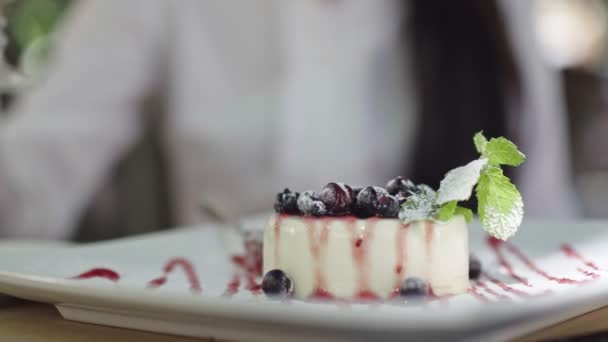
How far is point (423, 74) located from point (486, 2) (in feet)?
0.85

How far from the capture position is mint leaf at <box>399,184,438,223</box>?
78 cm

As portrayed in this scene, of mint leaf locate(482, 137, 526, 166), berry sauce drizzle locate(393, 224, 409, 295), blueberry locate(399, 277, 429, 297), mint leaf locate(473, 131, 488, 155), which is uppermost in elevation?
mint leaf locate(473, 131, 488, 155)

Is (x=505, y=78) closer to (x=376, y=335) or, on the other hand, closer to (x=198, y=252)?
(x=198, y=252)

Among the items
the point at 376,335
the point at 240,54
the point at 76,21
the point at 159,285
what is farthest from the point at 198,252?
the point at 76,21

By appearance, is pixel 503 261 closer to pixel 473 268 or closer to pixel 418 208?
pixel 473 268

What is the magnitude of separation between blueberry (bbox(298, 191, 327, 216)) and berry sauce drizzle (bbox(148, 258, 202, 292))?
0.55 ft

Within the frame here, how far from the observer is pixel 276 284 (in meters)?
0.79

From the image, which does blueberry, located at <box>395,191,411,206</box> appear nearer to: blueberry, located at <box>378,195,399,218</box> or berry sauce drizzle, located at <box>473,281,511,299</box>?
blueberry, located at <box>378,195,399,218</box>

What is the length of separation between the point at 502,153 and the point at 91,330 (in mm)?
489

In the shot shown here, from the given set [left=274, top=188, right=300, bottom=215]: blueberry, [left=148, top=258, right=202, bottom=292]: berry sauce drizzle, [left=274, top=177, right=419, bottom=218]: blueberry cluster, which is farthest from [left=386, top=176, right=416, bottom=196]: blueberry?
[left=148, top=258, right=202, bottom=292]: berry sauce drizzle

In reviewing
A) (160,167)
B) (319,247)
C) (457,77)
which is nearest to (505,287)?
(319,247)

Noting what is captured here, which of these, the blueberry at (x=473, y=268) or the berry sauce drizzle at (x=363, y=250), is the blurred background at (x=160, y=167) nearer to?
the blueberry at (x=473, y=268)

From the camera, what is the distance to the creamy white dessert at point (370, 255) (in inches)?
31.0

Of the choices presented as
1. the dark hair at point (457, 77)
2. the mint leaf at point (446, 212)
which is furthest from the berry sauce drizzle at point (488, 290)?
the dark hair at point (457, 77)
